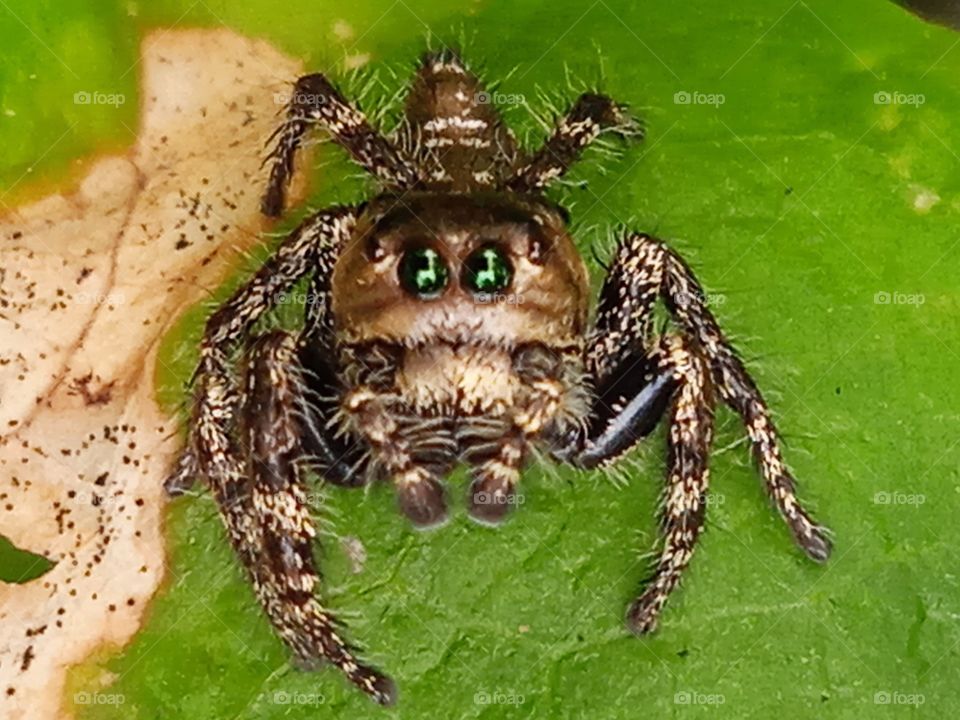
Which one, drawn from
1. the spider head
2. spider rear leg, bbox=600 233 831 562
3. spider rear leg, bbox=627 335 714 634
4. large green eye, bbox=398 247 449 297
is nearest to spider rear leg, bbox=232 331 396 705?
the spider head

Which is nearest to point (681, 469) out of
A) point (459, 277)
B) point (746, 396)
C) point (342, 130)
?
point (746, 396)

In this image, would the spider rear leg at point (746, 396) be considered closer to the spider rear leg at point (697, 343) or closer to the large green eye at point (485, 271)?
the spider rear leg at point (697, 343)

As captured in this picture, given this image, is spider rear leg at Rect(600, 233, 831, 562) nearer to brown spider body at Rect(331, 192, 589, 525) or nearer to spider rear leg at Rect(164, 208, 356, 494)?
brown spider body at Rect(331, 192, 589, 525)

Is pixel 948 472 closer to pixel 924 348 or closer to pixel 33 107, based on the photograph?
pixel 924 348

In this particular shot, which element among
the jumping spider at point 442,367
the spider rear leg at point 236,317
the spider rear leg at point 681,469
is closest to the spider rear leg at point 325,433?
the jumping spider at point 442,367

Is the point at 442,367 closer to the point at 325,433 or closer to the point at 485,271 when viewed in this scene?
the point at 485,271

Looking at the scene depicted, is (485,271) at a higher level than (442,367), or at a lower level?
higher

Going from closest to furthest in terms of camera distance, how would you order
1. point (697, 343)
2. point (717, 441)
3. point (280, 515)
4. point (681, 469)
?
point (280, 515)
point (681, 469)
point (697, 343)
point (717, 441)
